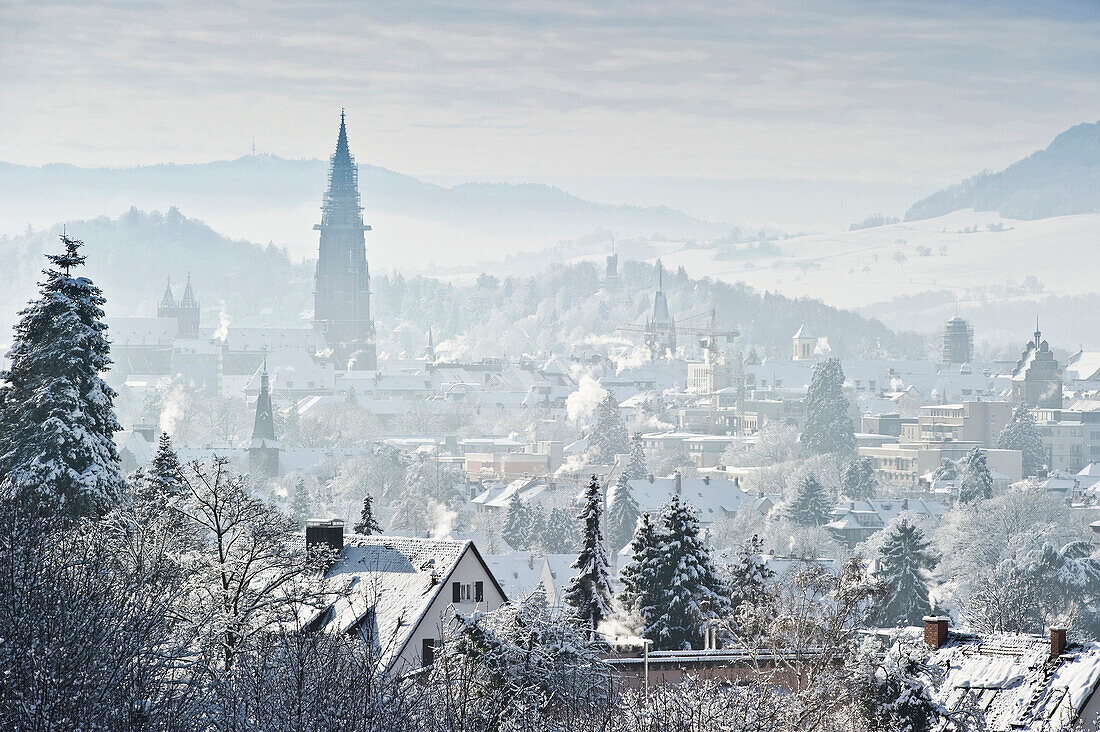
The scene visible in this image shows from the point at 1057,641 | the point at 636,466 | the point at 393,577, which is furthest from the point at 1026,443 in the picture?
the point at 1057,641

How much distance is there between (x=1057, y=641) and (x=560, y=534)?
2704 inches

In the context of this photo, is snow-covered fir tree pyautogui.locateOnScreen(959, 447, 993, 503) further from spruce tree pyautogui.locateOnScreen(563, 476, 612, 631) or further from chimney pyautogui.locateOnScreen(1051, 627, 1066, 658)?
chimney pyautogui.locateOnScreen(1051, 627, 1066, 658)

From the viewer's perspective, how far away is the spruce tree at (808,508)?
9669 cm

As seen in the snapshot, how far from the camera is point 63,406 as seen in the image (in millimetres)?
27703

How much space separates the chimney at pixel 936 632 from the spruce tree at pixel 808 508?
2873 inches

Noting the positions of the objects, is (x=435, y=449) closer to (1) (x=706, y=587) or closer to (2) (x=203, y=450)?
(2) (x=203, y=450)

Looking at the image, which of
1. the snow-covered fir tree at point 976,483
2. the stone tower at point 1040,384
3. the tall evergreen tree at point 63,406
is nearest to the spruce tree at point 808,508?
the snow-covered fir tree at point 976,483

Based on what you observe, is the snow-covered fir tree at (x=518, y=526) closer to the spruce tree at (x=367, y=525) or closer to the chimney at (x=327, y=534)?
the spruce tree at (x=367, y=525)

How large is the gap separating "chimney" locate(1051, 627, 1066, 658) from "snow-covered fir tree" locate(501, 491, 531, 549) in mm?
67409

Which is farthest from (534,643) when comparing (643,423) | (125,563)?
(643,423)

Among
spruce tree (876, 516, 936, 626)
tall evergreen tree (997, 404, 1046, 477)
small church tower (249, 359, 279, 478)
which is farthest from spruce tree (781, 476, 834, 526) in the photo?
small church tower (249, 359, 279, 478)

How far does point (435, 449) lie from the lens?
153m

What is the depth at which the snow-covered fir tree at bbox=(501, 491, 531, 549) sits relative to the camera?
8988cm

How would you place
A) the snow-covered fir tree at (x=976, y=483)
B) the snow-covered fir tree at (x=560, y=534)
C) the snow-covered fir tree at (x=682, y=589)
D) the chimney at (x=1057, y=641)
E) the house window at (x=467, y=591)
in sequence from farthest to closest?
the snow-covered fir tree at (x=976, y=483), the snow-covered fir tree at (x=560, y=534), the snow-covered fir tree at (x=682, y=589), the house window at (x=467, y=591), the chimney at (x=1057, y=641)
